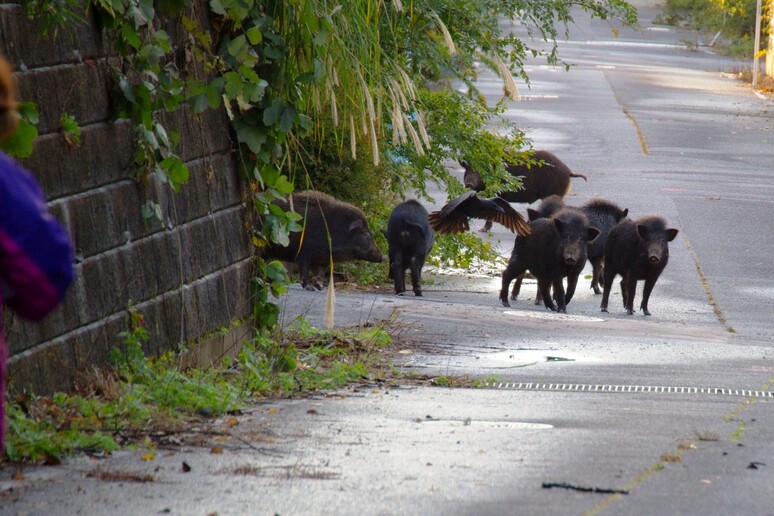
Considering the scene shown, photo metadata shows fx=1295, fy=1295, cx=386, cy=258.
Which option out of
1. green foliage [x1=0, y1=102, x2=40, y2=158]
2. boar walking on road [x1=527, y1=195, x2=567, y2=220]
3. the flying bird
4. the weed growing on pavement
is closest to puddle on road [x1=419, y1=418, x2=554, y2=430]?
the weed growing on pavement

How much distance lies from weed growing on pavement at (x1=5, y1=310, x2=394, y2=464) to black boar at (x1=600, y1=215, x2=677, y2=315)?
6.06 m

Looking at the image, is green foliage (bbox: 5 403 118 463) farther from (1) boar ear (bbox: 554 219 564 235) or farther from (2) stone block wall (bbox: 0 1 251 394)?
(1) boar ear (bbox: 554 219 564 235)

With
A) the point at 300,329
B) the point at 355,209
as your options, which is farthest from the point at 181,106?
the point at 355,209

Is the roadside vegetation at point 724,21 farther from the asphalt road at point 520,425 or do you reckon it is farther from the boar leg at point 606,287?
the asphalt road at point 520,425

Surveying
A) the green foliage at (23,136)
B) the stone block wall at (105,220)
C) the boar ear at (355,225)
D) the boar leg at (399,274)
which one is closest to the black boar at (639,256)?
the boar leg at (399,274)

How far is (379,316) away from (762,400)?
4.10 m

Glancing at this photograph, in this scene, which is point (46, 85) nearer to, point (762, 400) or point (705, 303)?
point (762, 400)

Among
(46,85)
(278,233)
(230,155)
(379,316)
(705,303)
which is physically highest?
(46,85)

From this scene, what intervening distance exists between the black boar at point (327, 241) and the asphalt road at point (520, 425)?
1.61 ft

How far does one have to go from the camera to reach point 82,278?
5.96 metres

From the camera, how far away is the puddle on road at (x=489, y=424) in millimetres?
5992

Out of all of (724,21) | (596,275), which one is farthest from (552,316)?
(724,21)

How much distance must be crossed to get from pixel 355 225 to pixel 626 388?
580 cm

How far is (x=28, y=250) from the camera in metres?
2.84
